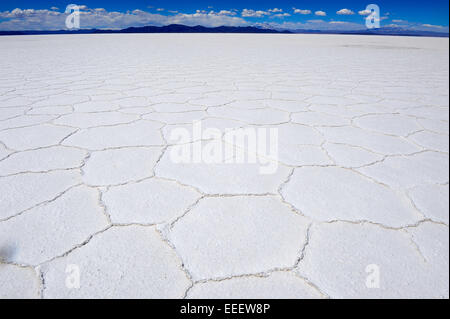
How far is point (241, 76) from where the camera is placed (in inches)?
138

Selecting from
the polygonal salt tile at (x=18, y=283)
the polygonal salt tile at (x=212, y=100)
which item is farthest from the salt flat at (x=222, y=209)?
the polygonal salt tile at (x=212, y=100)

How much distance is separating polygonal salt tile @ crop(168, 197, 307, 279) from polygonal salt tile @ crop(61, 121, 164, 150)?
0.65 m

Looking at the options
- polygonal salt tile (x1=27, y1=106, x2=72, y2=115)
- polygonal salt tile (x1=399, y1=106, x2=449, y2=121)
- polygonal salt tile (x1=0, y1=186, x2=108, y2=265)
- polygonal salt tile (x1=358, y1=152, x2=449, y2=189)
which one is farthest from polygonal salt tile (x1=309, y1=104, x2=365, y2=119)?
polygonal salt tile (x1=27, y1=106, x2=72, y2=115)

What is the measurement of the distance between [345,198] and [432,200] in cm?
30

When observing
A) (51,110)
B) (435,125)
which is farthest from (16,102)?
(435,125)

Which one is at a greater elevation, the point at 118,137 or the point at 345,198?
the point at 118,137

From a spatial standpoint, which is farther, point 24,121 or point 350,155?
point 24,121

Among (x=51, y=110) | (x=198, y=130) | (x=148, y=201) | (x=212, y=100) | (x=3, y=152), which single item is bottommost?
(x=148, y=201)

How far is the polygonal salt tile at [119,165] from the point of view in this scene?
3.48 ft

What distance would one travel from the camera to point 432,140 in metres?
1.44

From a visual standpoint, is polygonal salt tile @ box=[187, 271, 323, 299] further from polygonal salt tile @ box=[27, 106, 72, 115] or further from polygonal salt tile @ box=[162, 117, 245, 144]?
polygonal salt tile @ box=[27, 106, 72, 115]

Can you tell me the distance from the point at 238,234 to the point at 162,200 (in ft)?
1.03

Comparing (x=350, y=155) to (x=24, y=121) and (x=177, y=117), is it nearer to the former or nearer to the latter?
(x=177, y=117)

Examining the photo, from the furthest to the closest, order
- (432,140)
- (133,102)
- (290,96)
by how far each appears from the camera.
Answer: (290,96), (133,102), (432,140)
